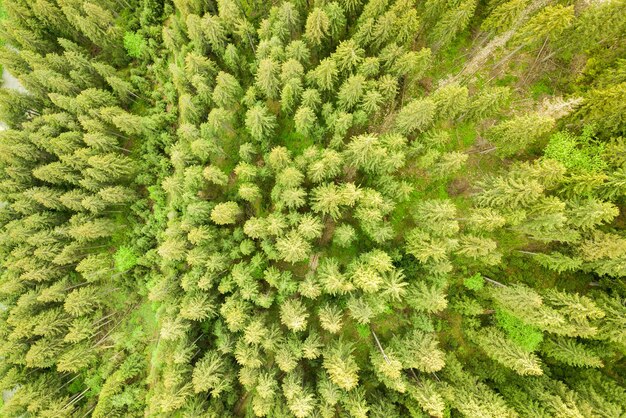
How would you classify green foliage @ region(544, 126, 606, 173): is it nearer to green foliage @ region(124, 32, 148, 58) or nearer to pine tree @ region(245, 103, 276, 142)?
pine tree @ region(245, 103, 276, 142)

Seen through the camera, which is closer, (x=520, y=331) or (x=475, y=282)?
(x=520, y=331)

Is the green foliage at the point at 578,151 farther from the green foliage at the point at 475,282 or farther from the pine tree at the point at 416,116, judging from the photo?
the green foliage at the point at 475,282

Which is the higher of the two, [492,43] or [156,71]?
[492,43]

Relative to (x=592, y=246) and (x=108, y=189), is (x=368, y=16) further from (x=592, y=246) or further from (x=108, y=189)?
(x=108, y=189)

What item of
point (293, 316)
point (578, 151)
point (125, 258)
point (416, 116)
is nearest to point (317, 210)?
point (293, 316)

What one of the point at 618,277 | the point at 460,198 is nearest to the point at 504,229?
the point at 460,198

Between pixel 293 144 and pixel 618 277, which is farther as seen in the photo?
pixel 293 144

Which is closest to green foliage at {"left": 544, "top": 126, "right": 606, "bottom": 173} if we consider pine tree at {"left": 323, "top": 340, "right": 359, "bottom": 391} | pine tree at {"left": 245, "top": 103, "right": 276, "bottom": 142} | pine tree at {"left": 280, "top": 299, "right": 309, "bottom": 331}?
pine tree at {"left": 323, "top": 340, "right": 359, "bottom": 391}

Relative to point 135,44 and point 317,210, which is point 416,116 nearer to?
point 317,210

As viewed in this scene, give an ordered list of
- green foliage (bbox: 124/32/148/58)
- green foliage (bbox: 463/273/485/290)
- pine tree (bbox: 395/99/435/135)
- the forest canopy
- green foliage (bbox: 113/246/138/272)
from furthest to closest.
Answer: green foliage (bbox: 124/32/148/58)
green foliage (bbox: 113/246/138/272)
green foliage (bbox: 463/273/485/290)
pine tree (bbox: 395/99/435/135)
the forest canopy
